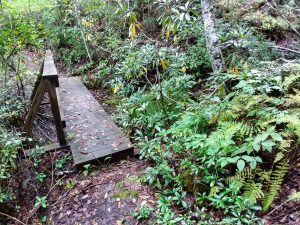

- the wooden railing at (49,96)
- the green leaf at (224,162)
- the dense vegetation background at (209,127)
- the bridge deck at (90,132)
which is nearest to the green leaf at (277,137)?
the dense vegetation background at (209,127)

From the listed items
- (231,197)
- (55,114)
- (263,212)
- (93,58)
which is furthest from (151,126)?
(93,58)

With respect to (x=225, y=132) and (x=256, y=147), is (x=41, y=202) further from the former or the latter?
(x=256, y=147)

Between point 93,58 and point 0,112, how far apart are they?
16.3 feet

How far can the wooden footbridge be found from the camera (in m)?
4.19

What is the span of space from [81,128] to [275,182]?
3.67 meters

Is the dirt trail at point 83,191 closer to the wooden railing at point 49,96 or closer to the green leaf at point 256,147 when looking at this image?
the wooden railing at point 49,96

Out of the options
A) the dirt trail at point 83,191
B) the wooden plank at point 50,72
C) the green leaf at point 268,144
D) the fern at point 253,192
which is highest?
the wooden plank at point 50,72

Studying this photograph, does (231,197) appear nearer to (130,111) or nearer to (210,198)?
(210,198)

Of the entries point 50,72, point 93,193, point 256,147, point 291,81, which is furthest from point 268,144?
point 50,72

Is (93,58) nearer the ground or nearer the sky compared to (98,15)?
nearer the ground

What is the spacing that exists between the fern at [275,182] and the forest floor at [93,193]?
10cm

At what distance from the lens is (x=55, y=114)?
4.33 meters

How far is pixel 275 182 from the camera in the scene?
274cm

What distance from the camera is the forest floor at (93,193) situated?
2879 millimetres
